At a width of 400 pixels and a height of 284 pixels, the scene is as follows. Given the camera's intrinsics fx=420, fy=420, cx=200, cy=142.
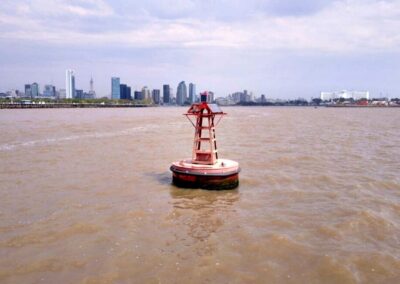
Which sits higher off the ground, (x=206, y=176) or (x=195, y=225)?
(x=206, y=176)

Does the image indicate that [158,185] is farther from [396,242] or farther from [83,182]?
[396,242]

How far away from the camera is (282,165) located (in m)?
25.0

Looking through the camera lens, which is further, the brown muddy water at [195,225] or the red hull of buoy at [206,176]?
the red hull of buoy at [206,176]

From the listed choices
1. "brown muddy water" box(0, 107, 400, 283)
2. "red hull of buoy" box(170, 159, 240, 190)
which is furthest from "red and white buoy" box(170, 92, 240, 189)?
"brown muddy water" box(0, 107, 400, 283)

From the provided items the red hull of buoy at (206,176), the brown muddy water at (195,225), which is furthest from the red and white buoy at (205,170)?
the brown muddy water at (195,225)

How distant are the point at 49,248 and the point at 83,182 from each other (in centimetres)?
823

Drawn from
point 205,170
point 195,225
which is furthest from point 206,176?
point 195,225

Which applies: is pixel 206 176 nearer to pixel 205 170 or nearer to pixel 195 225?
pixel 205 170

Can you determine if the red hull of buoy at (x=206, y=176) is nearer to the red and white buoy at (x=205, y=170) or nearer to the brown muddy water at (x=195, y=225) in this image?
the red and white buoy at (x=205, y=170)

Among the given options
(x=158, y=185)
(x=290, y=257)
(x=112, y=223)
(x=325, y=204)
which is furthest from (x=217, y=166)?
(x=290, y=257)

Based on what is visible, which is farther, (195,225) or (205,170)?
(205,170)

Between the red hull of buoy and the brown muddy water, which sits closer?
the brown muddy water

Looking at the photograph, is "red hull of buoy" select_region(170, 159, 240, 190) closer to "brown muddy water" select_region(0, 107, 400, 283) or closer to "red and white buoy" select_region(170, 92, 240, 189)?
"red and white buoy" select_region(170, 92, 240, 189)

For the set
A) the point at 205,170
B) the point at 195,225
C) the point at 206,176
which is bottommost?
the point at 195,225
